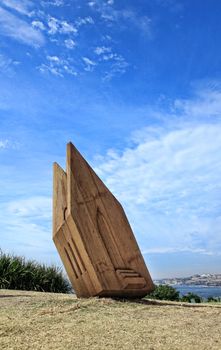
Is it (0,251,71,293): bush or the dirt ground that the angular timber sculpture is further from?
(0,251,71,293): bush

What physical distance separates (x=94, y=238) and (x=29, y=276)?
768cm

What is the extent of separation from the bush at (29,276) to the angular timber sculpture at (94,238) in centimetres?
641

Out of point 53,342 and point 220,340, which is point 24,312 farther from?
point 220,340

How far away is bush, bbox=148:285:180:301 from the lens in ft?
42.5

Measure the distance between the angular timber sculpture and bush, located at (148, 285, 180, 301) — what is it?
4.86 m

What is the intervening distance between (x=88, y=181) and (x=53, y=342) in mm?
3724

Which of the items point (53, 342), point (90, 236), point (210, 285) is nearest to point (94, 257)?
point (90, 236)

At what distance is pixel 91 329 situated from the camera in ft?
17.7

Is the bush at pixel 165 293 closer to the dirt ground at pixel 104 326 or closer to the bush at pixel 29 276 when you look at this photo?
the bush at pixel 29 276

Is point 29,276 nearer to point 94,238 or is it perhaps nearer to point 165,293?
point 165,293

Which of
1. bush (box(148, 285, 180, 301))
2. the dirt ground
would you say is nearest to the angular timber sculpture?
the dirt ground

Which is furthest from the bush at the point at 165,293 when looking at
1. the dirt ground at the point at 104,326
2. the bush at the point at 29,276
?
the dirt ground at the point at 104,326

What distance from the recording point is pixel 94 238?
784 cm

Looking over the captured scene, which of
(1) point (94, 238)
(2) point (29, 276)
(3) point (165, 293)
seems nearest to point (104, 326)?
(1) point (94, 238)
